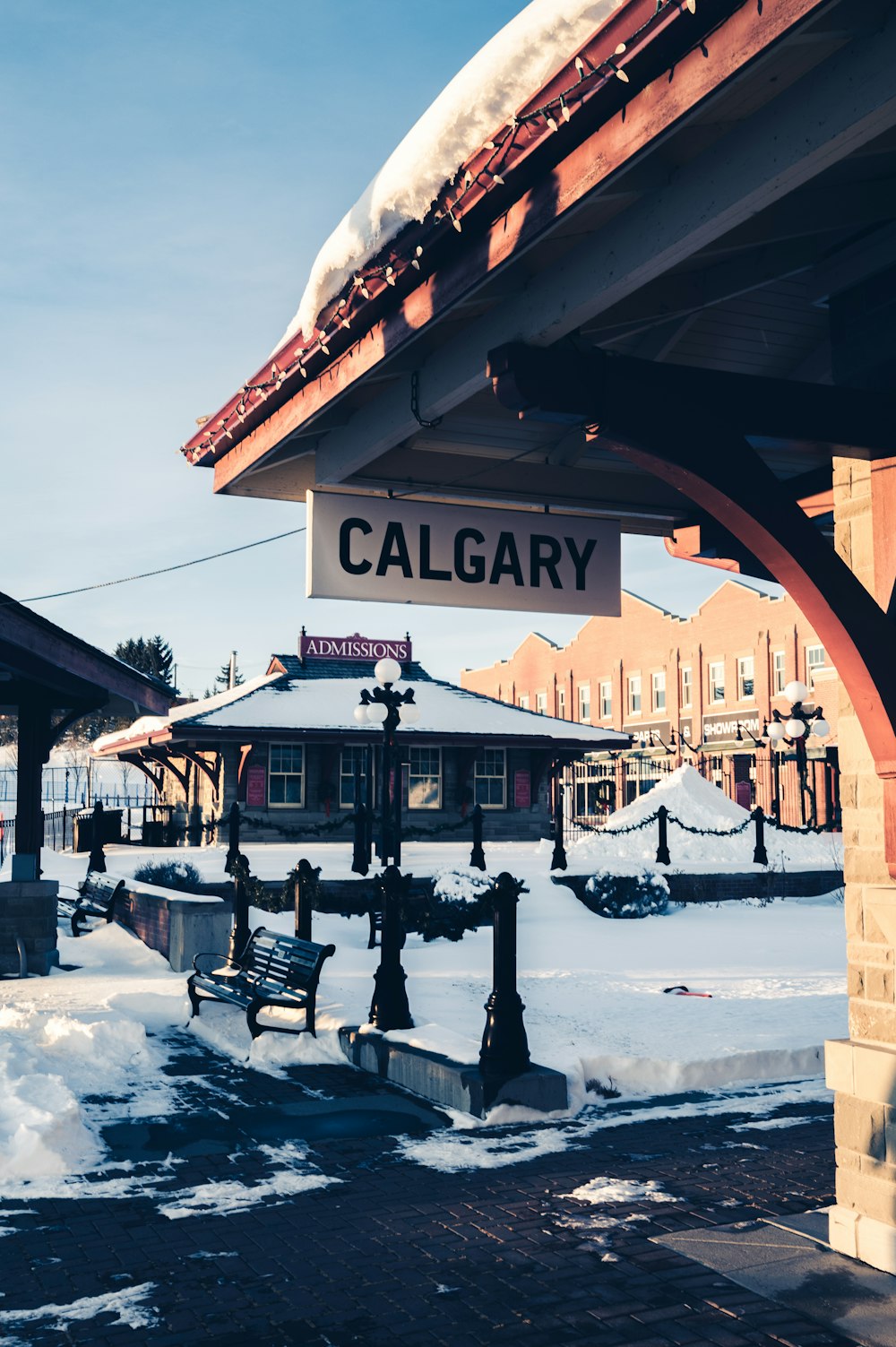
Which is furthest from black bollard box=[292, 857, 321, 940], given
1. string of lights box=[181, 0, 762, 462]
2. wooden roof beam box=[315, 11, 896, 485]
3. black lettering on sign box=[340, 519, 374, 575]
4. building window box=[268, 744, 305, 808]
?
building window box=[268, 744, 305, 808]

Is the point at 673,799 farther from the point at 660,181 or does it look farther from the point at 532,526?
the point at 660,181

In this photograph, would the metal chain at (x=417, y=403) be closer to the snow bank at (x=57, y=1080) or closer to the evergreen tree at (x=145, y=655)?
the snow bank at (x=57, y=1080)

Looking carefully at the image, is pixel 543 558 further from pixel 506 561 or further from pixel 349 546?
pixel 349 546

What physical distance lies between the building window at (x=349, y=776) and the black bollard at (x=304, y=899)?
18272 millimetres

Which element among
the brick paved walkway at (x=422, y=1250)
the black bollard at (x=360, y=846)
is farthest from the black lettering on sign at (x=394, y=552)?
the black bollard at (x=360, y=846)

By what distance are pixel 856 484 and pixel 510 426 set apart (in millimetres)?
1824

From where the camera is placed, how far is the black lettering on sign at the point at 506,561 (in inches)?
249

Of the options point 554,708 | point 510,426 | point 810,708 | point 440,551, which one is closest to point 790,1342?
point 440,551

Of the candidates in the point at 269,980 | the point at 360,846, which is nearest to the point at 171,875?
the point at 360,846

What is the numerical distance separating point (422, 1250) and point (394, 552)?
3.32 meters

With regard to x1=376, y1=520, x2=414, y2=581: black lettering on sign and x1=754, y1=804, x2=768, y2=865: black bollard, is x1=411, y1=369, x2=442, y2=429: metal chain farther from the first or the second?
x1=754, y1=804, x2=768, y2=865: black bollard

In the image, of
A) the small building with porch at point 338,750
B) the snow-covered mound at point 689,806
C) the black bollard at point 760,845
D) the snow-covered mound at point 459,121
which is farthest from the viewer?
the small building with porch at point 338,750

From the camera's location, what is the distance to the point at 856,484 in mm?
5164

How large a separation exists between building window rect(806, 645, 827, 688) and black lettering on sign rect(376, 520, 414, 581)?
Result: 124ft
